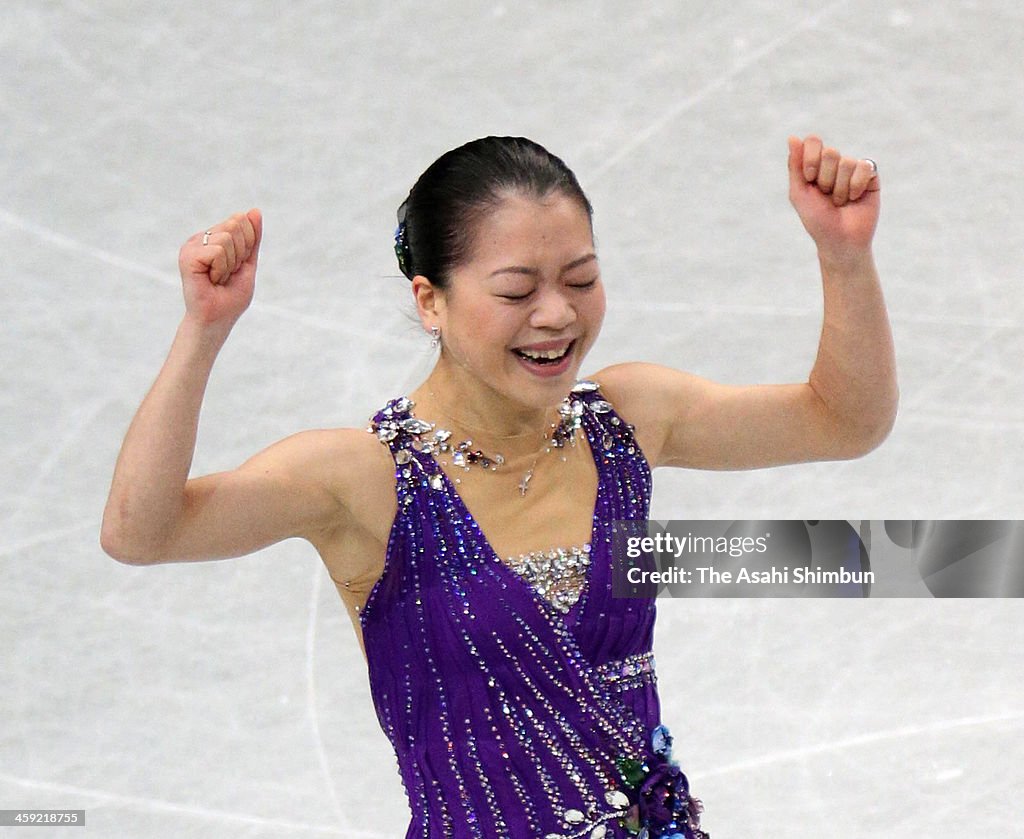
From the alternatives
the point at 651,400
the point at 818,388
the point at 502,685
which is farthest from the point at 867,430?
the point at 502,685

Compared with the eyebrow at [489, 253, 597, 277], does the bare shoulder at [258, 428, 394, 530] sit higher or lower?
lower

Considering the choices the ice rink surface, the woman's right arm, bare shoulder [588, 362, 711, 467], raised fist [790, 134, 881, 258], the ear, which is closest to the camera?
the woman's right arm

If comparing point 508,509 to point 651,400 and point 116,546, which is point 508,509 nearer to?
point 651,400

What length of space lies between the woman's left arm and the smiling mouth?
0.25 meters

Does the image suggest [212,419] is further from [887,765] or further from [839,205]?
[839,205]

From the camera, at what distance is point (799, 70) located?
434 cm

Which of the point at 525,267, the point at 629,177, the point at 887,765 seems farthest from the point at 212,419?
the point at 525,267

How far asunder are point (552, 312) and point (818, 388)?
39 cm

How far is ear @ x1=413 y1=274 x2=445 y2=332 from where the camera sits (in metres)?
2.25

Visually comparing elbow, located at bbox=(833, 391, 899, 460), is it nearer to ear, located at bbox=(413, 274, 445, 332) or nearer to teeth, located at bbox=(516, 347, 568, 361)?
teeth, located at bbox=(516, 347, 568, 361)

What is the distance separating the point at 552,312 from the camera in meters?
2.15

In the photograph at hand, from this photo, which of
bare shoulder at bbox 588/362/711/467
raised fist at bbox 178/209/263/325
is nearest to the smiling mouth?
bare shoulder at bbox 588/362/711/467

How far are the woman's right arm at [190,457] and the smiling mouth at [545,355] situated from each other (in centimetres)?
35

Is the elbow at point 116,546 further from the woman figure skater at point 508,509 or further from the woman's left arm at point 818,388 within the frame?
the woman's left arm at point 818,388
